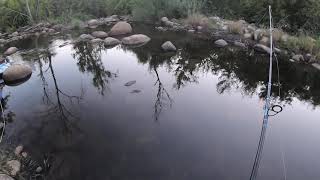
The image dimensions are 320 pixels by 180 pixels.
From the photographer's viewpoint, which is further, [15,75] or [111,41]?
[111,41]

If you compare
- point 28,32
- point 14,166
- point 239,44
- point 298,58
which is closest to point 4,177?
point 14,166

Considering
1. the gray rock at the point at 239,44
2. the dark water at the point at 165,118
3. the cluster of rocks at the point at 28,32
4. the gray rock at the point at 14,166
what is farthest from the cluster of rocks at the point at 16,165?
the cluster of rocks at the point at 28,32

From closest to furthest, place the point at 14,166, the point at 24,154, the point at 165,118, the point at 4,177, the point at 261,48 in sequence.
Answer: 1. the point at 4,177
2. the point at 14,166
3. the point at 24,154
4. the point at 165,118
5. the point at 261,48

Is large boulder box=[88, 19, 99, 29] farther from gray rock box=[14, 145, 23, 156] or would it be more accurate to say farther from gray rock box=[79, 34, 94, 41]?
gray rock box=[14, 145, 23, 156]

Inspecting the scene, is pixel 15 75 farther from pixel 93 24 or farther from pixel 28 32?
Answer: pixel 93 24

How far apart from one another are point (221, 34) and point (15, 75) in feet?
26.0

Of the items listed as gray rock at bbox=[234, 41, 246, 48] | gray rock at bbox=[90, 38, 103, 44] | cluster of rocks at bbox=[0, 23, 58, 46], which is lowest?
cluster of rocks at bbox=[0, 23, 58, 46]

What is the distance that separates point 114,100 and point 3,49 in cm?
766

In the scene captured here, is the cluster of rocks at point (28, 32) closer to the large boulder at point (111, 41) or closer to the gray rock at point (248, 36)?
the large boulder at point (111, 41)

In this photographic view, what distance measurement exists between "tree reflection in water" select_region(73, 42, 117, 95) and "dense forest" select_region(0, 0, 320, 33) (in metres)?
4.38

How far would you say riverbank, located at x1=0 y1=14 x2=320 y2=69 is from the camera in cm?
898

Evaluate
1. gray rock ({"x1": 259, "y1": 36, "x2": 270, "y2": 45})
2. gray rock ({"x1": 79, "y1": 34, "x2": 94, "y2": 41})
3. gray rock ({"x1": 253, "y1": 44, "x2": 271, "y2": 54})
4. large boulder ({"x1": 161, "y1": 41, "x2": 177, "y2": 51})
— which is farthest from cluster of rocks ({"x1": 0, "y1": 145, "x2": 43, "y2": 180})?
gray rock ({"x1": 259, "y1": 36, "x2": 270, "y2": 45})

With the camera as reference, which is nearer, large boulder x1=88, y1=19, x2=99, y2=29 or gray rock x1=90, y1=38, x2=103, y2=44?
gray rock x1=90, y1=38, x2=103, y2=44

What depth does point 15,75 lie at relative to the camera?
8.10m
